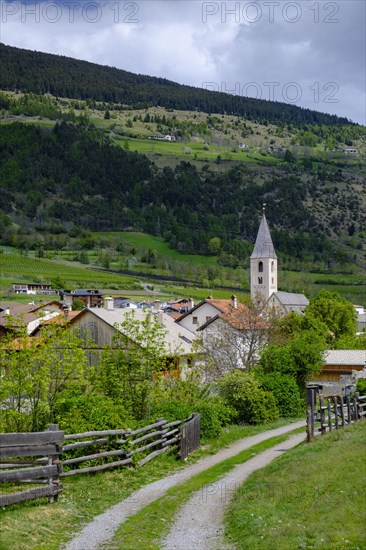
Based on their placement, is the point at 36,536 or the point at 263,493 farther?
the point at 263,493

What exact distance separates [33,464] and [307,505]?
6.19 meters

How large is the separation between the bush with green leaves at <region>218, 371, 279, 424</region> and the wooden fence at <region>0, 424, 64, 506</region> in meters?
19.6

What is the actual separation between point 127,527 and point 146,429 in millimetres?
7384

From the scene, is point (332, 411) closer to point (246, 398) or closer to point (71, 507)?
point (246, 398)

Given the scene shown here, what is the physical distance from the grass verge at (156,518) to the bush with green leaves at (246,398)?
41.6 feet

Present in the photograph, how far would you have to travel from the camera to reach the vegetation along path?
13.3 meters

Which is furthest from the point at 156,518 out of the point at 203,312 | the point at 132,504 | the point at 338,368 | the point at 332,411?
the point at 203,312

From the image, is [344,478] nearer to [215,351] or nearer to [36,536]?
[36,536]

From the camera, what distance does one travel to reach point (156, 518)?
15.1 metres

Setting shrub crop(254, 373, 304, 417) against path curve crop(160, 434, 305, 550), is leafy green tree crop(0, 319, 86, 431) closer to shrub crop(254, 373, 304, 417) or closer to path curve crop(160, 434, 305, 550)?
path curve crop(160, 434, 305, 550)

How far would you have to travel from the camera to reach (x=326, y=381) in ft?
194

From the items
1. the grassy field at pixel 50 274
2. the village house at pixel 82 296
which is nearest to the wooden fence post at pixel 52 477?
the village house at pixel 82 296

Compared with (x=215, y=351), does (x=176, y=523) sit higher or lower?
lower

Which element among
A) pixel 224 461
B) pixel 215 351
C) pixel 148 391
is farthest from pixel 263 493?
pixel 215 351
